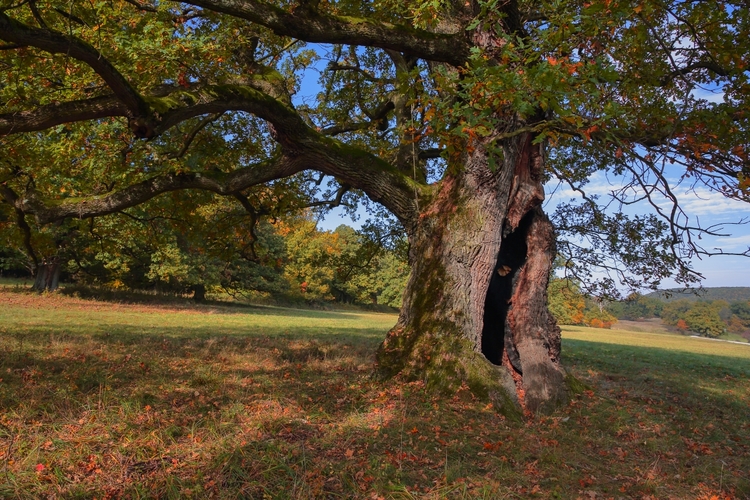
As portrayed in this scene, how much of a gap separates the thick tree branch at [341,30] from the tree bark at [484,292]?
1679 millimetres

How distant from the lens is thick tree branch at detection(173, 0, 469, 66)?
580cm

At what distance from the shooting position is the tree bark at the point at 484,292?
6.70m

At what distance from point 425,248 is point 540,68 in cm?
409

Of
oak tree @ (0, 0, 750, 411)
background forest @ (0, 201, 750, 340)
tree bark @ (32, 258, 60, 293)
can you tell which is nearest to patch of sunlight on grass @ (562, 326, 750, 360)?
background forest @ (0, 201, 750, 340)

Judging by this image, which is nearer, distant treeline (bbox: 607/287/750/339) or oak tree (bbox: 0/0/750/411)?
oak tree (bbox: 0/0/750/411)

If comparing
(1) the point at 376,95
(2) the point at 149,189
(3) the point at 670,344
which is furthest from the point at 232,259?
(3) the point at 670,344

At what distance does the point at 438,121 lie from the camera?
481 centimetres

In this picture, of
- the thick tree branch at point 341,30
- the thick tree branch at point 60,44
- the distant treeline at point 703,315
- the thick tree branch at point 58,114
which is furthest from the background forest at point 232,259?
the thick tree branch at point 341,30

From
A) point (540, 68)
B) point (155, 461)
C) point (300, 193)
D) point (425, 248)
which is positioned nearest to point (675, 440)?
point (425, 248)

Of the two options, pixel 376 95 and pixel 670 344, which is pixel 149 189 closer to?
pixel 376 95

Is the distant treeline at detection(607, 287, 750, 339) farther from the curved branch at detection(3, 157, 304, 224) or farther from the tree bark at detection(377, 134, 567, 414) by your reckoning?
the curved branch at detection(3, 157, 304, 224)

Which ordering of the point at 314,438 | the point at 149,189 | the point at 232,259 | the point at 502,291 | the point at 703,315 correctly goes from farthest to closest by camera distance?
the point at 703,315
the point at 232,259
the point at 149,189
the point at 502,291
the point at 314,438

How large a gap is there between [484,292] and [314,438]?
3700 millimetres

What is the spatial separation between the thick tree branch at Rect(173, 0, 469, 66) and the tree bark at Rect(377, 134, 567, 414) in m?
1.68
